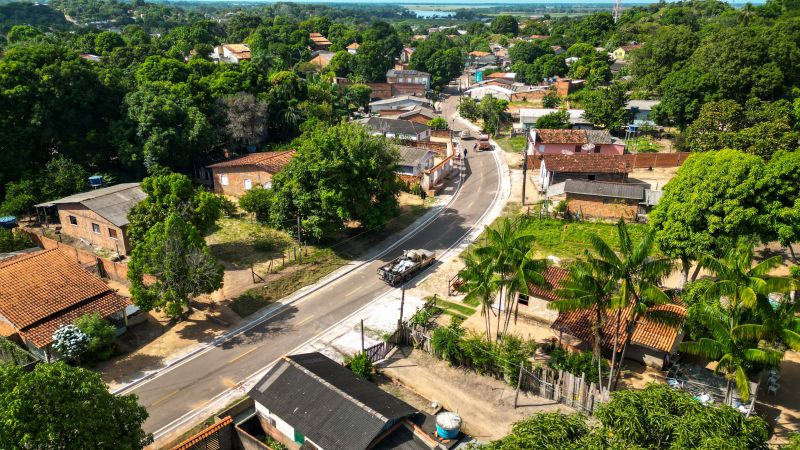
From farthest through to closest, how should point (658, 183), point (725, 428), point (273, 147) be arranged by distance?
1. point (273, 147)
2. point (658, 183)
3. point (725, 428)

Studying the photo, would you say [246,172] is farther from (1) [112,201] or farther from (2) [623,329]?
(2) [623,329]

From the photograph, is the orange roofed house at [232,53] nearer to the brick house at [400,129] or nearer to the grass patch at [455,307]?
the brick house at [400,129]

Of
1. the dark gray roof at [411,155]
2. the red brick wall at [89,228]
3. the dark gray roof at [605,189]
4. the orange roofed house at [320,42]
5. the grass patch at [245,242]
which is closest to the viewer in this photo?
the red brick wall at [89,228]

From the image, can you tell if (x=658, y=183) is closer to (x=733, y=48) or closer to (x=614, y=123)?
(x=614, y=123)

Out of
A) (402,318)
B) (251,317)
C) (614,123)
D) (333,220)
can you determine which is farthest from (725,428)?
(614,123)

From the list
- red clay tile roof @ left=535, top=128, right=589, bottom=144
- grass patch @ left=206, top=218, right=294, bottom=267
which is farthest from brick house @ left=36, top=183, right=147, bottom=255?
red clay tile roof @ left=535, top=128, right=589, bottom=144

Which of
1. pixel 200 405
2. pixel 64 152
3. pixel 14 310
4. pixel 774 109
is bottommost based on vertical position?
pixel 200 405

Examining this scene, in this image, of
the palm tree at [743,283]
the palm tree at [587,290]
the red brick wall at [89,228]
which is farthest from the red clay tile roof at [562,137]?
the red brick wall at [89,228]

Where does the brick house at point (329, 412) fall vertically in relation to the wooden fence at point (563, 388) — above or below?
above
